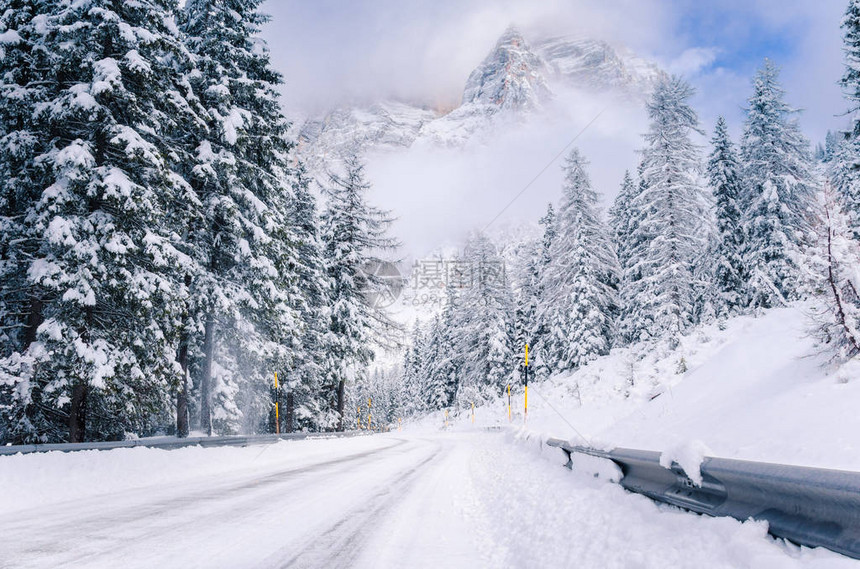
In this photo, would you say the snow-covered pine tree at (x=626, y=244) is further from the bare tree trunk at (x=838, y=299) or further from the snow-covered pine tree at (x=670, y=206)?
the bare tree trunk at (x=838, y=299)

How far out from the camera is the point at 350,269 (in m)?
27.3

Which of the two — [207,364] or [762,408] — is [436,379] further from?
[762,408]

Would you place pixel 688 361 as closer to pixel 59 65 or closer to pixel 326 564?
pixel 326 564

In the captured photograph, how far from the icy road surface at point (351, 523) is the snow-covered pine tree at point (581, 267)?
24629 mm

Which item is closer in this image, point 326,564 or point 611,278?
point 326,564

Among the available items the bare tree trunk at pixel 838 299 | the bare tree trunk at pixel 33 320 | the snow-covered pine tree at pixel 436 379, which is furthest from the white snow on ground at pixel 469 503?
the snow-covered pine tree at pixel 436 379

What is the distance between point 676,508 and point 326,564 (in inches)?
99.1

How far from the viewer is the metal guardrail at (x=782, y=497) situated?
1667mm

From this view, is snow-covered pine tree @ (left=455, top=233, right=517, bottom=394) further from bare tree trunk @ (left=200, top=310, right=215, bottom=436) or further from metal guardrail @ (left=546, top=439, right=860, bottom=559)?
metal guardrail @ (left=546, top=439, right=860, bottom=559)

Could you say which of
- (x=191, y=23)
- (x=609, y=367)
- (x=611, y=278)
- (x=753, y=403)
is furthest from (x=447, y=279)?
(x=753, y=403)

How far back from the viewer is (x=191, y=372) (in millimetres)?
20484

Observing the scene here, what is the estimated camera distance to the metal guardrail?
5.47 feet

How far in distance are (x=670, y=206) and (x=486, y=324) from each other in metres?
22.5

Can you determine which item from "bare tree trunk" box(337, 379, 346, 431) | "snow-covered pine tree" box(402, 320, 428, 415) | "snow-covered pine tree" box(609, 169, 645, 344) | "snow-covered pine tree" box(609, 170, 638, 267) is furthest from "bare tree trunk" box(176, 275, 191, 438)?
"snow-covered pine tree" box(402, 320, 428, 415)
